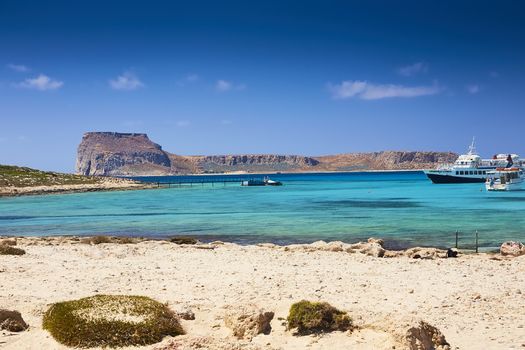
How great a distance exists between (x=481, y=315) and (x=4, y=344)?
8626mm

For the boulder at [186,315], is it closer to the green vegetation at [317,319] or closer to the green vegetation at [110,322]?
the green vegetation at [110,322]

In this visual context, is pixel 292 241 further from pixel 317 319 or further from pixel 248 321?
pixel 248 321

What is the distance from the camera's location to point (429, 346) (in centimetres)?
731

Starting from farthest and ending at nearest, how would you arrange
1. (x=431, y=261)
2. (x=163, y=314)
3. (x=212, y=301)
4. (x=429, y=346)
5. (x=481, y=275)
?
(x=431, y=261)
(x=481, y=275)
(x=212, y=301)
(x=163, y=314)
(x=429, y=346)

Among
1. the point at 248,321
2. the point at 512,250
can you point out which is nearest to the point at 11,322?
the point at 248,321

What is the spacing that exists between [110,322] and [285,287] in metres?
6.52

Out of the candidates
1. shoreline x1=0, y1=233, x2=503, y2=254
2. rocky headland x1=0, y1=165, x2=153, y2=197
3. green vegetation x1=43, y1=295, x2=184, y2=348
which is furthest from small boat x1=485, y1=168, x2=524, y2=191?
green vegetation x1=43, y1=295, x2=184, y2=348

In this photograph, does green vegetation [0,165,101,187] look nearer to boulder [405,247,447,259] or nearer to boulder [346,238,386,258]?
boulder [346,238,386,258]

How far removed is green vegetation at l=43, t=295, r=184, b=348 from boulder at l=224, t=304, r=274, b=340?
0.82m

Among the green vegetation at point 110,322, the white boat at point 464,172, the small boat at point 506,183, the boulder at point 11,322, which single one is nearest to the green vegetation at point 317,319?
the green vegetation at point 110,322

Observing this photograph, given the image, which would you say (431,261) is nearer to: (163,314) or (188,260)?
(188,260)

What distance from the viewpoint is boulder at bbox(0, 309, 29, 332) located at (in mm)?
8359

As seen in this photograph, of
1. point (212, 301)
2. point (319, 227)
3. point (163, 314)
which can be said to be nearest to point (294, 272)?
point (212, 301)

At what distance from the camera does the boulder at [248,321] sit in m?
7.88
